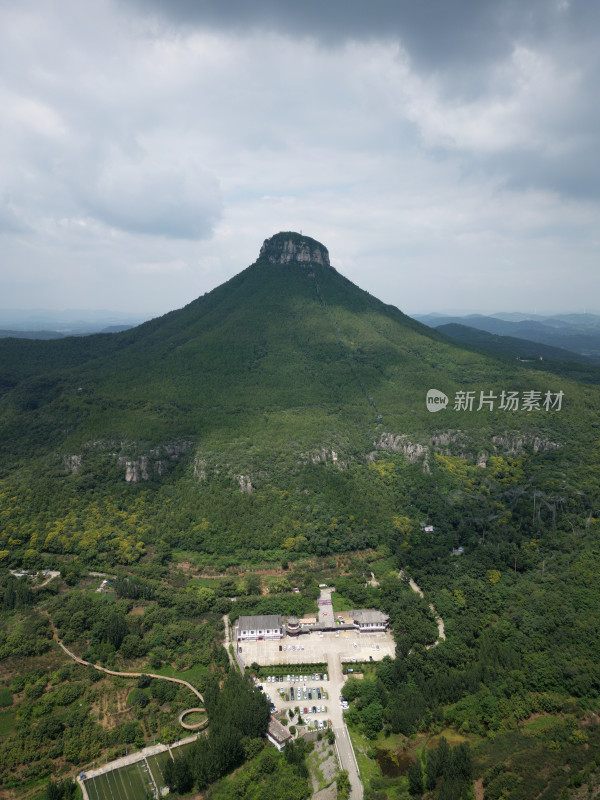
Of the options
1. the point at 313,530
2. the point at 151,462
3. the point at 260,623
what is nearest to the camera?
the point at 260,623

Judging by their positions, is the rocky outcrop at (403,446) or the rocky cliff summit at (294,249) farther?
the rocky cliff summit at (294,249)

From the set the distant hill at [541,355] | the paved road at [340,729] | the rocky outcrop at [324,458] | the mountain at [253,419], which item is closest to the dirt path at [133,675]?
the paved road at [340,729]

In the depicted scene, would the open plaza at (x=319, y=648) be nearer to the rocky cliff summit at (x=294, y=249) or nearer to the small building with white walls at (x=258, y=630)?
the small building with white walls at (x=258, y=630)

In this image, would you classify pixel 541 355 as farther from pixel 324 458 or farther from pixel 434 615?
pixel 434 615

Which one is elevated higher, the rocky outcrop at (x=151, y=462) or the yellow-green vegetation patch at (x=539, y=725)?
the rocky outcrop at (x=151, y=462)

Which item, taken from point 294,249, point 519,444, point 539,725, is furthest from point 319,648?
point 294,249

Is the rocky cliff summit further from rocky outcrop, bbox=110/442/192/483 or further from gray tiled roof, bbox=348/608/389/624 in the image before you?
gray tiled roof, bbox=348/608/389/624

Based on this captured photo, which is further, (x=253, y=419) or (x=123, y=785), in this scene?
(x=253, y=419)
